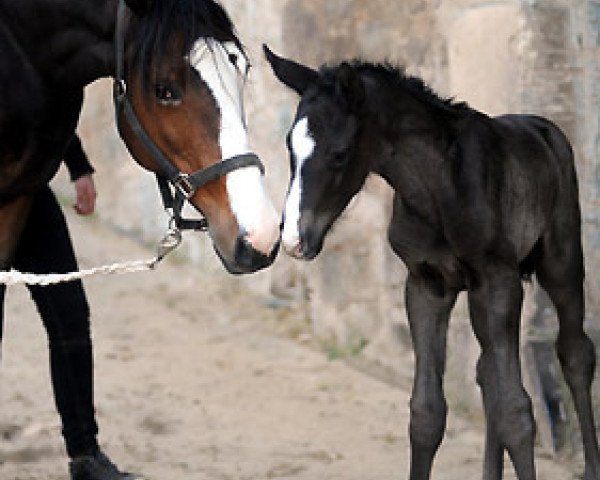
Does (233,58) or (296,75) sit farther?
(296,75)

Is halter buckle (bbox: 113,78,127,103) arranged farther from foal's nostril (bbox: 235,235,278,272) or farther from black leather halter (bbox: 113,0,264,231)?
foal's nostril (bbox: 235,235,278,272)

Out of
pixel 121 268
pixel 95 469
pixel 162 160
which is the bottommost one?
pixel 95 469

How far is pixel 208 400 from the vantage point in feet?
17.8

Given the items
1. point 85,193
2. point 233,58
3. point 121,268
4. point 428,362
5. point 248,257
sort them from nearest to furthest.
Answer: point 248,257 → point 233,58 → point 121,268 → point 428,362 → point 85,193

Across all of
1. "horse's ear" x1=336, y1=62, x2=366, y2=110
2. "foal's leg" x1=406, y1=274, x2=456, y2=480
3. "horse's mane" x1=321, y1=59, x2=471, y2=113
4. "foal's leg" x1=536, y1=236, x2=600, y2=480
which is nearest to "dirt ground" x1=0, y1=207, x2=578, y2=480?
"foal's leg" x1=536, y1=236, x2=600, y2=480

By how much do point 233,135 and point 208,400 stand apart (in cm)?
257

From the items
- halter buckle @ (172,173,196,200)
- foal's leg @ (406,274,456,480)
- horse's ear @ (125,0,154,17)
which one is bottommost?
foal's leg @ (406,274,456,480)

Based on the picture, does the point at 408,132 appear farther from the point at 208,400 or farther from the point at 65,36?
the point at 208,400

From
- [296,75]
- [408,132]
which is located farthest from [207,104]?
[408,132]

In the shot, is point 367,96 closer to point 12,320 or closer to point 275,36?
point 275,36

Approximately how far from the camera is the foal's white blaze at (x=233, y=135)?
2961mm

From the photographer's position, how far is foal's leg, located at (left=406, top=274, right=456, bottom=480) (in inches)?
145

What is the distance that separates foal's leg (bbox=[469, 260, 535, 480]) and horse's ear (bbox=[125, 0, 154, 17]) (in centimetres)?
113

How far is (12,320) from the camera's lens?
639 centimetres
